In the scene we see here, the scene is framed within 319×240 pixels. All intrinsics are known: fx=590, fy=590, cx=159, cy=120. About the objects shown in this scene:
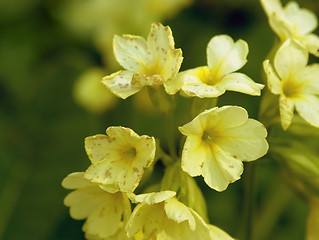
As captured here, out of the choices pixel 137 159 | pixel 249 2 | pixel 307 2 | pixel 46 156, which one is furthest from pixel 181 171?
pixel 249 2

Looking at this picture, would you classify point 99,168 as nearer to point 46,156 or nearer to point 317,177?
point 317,177

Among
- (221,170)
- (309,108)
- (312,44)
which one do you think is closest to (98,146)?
(221,170)

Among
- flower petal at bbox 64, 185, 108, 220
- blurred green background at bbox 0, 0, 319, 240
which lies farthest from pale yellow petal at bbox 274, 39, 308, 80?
blurred green background at bbox 0, 0, 319, 240

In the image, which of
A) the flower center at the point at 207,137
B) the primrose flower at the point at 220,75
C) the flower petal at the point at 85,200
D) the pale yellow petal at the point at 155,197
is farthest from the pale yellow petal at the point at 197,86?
the flower petal at the point at 85,200

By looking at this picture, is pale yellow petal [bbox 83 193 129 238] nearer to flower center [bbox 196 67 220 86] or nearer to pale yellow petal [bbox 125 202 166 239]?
pale yellow petal [bbox 125 202 166 239]

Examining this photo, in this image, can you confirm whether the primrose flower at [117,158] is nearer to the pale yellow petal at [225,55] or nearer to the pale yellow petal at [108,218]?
the pale yellow petal at [108,218]

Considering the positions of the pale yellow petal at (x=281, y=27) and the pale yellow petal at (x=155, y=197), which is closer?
the pale yellow petal at (x=155, y=197)

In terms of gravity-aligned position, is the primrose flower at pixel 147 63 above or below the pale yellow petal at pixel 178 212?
above
